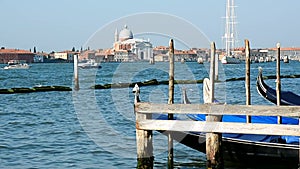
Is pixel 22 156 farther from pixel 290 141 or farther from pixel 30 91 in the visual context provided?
pixel 30 91

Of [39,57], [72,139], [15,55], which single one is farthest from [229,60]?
[39,57]

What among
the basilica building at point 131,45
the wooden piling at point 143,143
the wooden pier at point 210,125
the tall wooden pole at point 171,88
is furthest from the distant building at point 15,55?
the wooden pier at point 210,125

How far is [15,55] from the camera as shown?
110000 millimetres

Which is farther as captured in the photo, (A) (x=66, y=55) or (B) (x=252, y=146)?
(A) (x=66, y=55)

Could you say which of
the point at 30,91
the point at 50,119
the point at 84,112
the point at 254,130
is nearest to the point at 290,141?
the point at 254,130

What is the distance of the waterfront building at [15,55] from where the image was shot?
362 feet

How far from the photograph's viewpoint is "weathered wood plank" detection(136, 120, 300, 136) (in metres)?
6.23

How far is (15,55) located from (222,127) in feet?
350

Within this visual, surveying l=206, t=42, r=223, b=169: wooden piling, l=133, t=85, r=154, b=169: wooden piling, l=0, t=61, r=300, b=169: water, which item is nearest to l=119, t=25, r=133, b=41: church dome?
l=0, t=61, r=300, b=169: water

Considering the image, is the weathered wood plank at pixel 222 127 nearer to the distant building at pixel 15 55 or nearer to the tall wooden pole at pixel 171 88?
the tall wooden pole at pixel 171 88

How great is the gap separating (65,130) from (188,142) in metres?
5.12

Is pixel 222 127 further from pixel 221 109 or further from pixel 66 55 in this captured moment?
pixel 66 55

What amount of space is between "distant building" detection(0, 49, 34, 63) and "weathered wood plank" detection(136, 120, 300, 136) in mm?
106293

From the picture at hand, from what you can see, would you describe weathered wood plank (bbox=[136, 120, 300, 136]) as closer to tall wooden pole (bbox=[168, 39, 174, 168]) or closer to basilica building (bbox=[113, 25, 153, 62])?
tall wooden pole (bbox=[168, 39, 174, 168])
